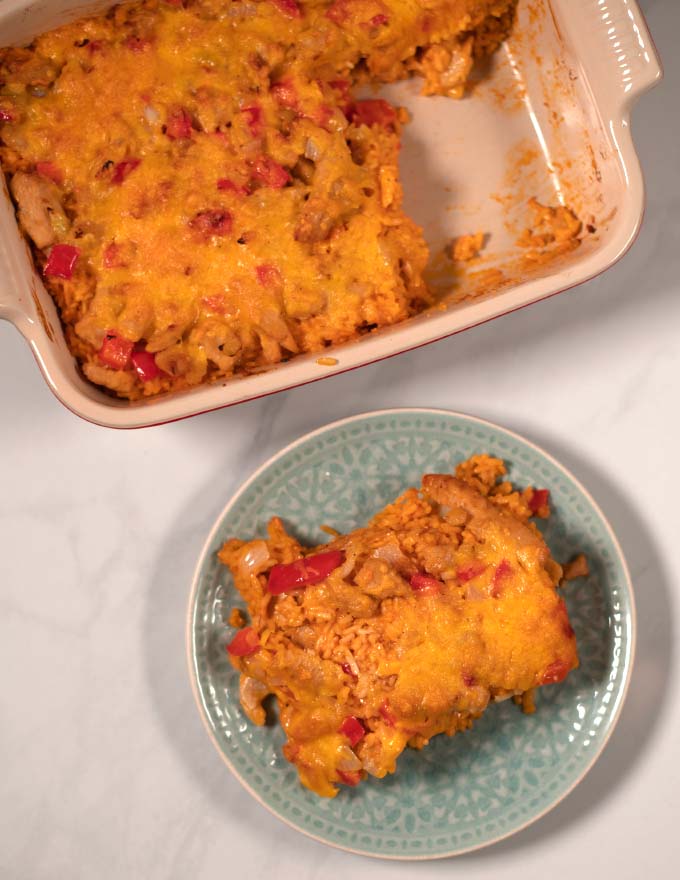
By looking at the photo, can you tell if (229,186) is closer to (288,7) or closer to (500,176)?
(288,7)

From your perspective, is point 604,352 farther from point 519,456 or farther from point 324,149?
point 324,149

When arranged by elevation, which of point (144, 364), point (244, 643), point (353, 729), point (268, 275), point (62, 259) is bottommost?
point (353, 729)

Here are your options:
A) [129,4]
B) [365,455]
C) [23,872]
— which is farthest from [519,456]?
[23,872]

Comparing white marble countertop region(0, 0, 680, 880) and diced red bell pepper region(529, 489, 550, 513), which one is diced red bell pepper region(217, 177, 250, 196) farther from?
diced red bell pepper region(529, 489, 550, 513)

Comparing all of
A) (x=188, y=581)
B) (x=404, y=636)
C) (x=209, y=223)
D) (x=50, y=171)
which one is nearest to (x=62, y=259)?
(x=50, y=171)

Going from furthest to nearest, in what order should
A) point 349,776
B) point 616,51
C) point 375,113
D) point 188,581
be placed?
point 188,581, point 375,113, point 349,776, point 616,51

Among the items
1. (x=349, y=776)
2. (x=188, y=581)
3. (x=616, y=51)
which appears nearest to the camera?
(x=616, y=51)

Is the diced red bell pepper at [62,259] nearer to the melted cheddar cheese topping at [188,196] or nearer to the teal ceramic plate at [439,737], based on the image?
the melted cheddar cheese topping at [188,196]
